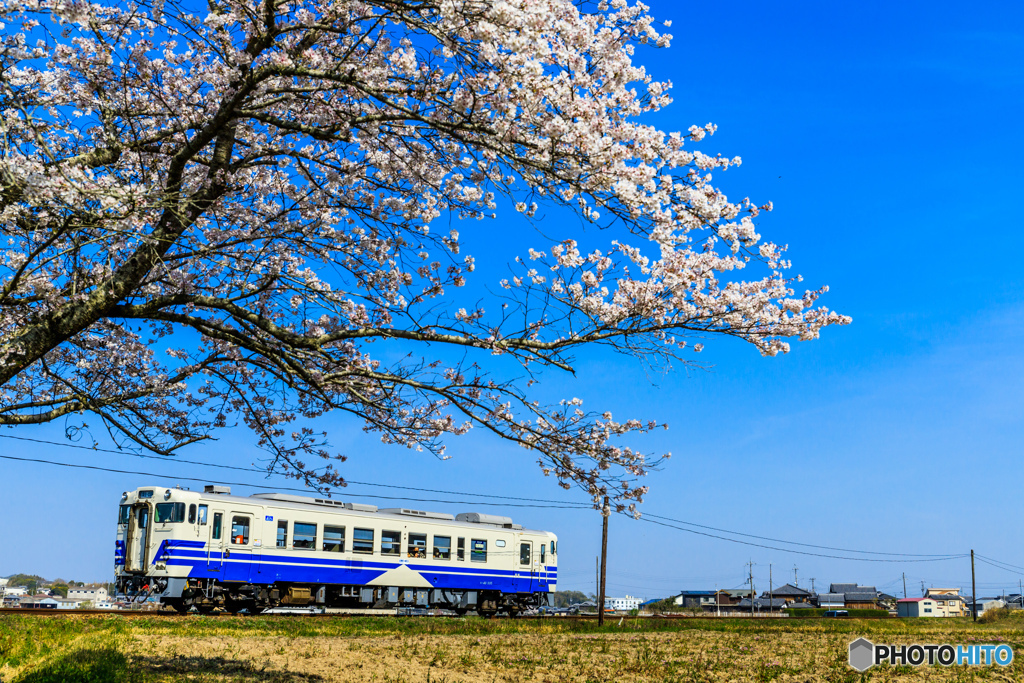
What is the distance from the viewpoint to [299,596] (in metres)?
21.6

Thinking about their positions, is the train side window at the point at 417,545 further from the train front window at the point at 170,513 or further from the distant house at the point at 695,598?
the distant house at the point at 695,598

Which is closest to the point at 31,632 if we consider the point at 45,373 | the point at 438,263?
the point at 45,373

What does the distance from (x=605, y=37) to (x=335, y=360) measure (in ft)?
12.5

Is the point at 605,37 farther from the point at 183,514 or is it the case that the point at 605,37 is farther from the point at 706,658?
the point at 183,514

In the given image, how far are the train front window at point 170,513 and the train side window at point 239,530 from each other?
4.12ft

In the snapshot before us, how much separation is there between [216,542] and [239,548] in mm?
631

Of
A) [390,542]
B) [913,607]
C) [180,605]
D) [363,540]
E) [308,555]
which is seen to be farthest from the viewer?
[913,607]

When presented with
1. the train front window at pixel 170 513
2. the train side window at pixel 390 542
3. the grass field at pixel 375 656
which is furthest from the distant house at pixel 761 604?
the train front window at pixel 170 513

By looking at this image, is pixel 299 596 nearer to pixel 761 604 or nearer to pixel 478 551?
pixel 478 551

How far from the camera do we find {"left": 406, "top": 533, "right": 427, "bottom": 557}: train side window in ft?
78.0

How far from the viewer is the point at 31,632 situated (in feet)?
39.1

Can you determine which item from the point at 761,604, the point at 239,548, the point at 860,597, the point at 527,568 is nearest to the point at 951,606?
the point at 860,597

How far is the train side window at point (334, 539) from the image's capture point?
22.0 m

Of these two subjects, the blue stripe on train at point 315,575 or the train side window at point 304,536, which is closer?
the blue stripe on train at point 315,575
